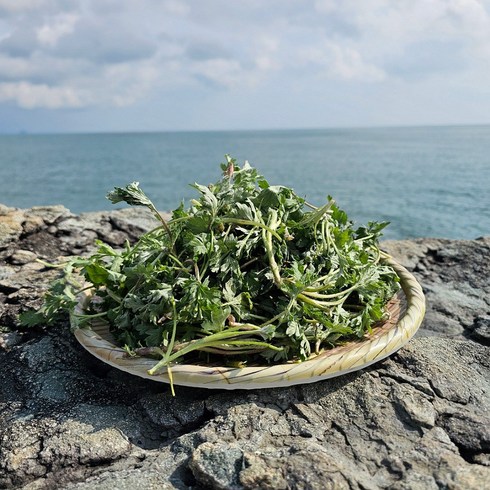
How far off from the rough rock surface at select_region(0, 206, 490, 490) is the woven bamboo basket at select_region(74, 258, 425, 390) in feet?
0.42

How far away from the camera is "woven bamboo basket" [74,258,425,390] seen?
2.20 metres

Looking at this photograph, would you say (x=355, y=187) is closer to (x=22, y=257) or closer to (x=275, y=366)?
(x=22, y=257)

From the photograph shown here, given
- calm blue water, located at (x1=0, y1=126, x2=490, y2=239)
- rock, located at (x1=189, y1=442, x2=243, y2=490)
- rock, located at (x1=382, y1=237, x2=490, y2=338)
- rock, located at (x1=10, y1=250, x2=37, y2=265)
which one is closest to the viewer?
rock, located at (x1=189, y1=442, x2=243, y2=490)

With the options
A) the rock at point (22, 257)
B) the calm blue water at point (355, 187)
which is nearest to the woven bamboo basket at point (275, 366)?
the rock at point (22, 257)

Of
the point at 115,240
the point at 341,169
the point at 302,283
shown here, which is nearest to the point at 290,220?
the point at 302,283

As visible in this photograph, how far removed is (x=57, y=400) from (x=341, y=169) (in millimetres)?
35780

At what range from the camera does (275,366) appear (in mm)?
2234

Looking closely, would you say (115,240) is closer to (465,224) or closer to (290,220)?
(290,220)

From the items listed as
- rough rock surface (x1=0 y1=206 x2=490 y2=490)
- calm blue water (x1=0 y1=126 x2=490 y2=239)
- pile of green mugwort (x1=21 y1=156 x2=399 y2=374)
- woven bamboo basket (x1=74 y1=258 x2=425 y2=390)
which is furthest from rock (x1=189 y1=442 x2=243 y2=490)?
calm blue water (x1=0 y1=126 x2=490 y2=239)

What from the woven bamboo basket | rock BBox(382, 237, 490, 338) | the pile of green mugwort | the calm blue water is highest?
the pile of green mugwort

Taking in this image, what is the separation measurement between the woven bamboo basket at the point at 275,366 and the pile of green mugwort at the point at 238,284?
6 cm

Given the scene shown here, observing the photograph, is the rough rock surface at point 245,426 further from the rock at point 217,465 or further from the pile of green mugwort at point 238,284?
the pile of green mugwort at point 238,284

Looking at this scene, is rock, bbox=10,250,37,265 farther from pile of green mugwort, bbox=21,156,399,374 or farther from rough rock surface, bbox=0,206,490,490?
pile of green mugwort, bbox=21,156,399,374

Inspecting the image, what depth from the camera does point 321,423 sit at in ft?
7.16
